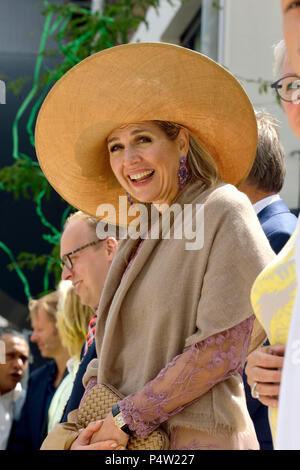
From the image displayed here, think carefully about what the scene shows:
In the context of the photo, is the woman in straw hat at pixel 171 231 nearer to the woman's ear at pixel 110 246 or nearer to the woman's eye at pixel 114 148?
the woman's eye at pixel 114 148

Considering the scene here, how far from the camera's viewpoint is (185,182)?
2.70 metres

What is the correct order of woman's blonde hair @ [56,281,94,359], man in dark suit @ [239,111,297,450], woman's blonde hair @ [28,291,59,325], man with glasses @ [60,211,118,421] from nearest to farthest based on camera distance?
man in dark suit @ [239,111,297,450] < man with glasses @ [60,211,118,421] < woman's blonde hair @ [56,281,94,359] < woman's blonde hair @ [28,291,59,325]

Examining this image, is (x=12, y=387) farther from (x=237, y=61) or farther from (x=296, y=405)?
(x=296, y=405)

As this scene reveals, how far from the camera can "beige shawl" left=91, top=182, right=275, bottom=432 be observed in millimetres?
2281

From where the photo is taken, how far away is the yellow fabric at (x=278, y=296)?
163 centimetres

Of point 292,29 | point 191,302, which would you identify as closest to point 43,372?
point 191,302

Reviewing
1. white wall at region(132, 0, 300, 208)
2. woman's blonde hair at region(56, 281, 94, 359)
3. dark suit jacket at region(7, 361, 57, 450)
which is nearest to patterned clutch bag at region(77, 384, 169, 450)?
woman's blonde hair at region(56, 281, 94, 359)

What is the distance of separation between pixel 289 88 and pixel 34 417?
3668 mm

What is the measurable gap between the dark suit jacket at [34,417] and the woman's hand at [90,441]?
2.83 meters

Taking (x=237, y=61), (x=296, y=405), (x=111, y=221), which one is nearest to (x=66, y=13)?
(x=237, y=61)

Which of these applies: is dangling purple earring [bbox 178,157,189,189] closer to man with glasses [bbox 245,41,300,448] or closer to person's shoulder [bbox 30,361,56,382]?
man with glasses [bbox 245,41,300,448]

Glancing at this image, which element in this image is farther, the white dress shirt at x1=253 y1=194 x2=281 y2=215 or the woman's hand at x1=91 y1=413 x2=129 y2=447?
the white dress shirt at x1=253 y1=194 x2=281 y2=215

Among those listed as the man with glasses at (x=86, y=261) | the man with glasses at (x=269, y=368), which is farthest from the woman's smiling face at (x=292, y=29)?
the man with glasses at (x=86, y=261)

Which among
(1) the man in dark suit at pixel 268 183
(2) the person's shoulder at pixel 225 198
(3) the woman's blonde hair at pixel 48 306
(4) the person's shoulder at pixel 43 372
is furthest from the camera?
(3) the woman's blonde hair at pixel 48 306
